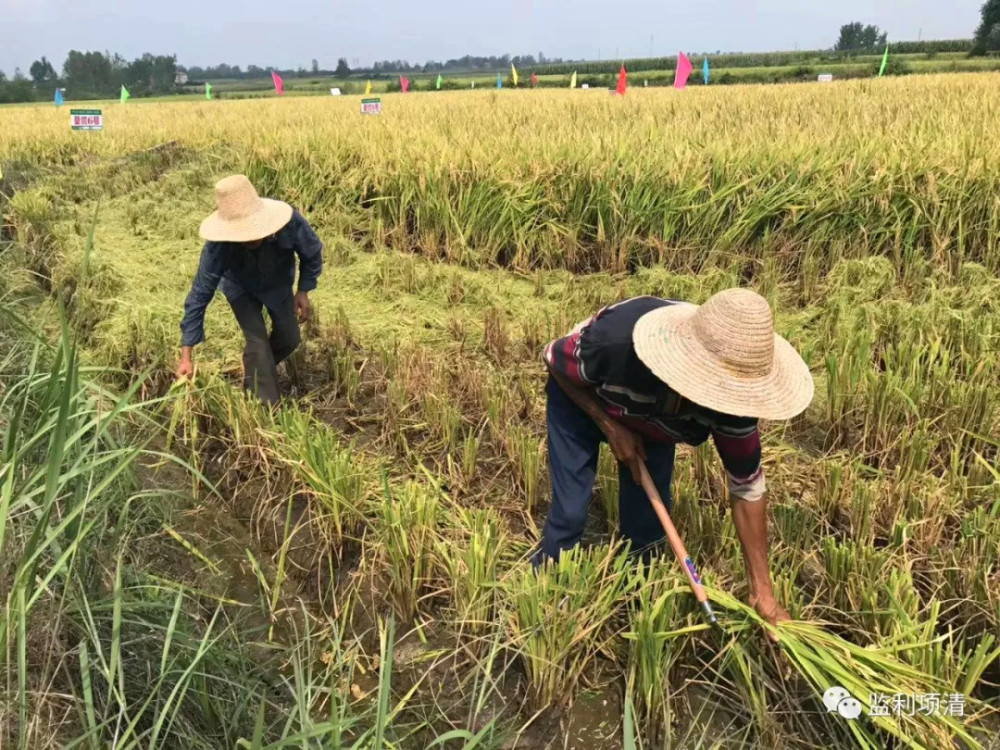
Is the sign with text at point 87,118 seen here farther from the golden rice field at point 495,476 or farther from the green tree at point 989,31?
the green tree at point 989,31

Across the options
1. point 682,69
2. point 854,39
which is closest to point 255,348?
point 682,69

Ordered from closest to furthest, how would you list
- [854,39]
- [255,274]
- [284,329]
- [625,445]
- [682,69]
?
[625,445]
[255,274]
[284,329]
[682,69]
[854,39]

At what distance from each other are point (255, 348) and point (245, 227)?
0.65 metres

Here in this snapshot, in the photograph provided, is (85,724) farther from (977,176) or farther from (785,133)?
(785,133)

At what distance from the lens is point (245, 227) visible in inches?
102

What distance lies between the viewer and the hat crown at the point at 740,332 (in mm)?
1331

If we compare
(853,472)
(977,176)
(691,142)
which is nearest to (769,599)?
(853,472)

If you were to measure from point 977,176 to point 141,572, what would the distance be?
4.53 meters

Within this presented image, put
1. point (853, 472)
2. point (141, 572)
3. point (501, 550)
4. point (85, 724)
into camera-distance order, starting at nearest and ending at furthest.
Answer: point (85, 724), point (141, 572), point (501, 550), point (853, 472)

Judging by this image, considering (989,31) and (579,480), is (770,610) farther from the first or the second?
(989,31)

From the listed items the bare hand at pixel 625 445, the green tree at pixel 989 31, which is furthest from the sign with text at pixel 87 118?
the green tree at pixel 989 31

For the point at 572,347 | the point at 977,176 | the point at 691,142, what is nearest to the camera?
the point at 572,347

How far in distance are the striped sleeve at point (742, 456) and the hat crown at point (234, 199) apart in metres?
2.05

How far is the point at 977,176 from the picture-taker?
3.73m
